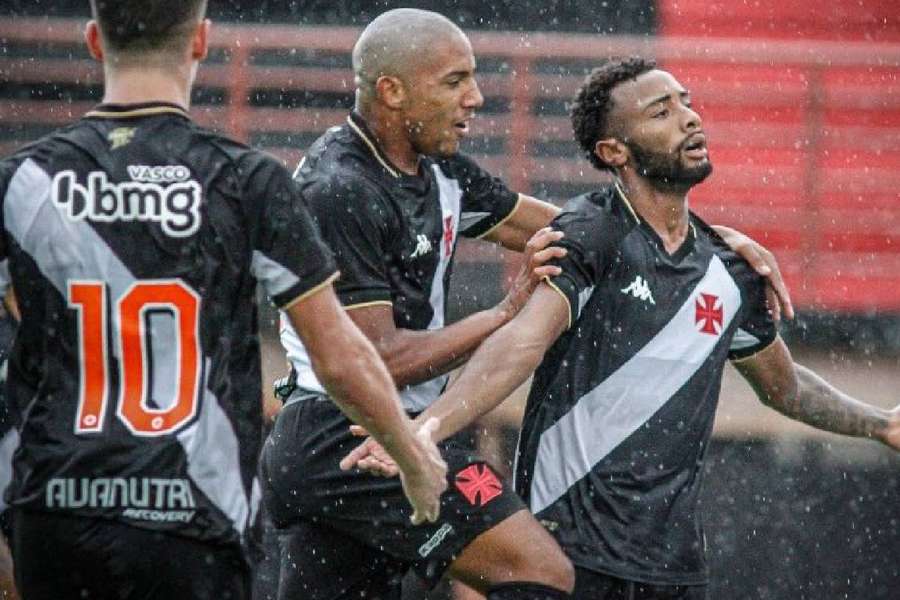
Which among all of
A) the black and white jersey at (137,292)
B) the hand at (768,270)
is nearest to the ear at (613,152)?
the hand at (768,270)

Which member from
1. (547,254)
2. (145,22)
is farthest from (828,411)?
(145,22)

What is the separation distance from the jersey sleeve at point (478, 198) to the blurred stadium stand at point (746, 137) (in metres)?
3.06

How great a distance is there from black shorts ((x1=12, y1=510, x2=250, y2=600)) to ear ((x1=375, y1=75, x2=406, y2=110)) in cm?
190

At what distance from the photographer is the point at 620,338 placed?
4848mm

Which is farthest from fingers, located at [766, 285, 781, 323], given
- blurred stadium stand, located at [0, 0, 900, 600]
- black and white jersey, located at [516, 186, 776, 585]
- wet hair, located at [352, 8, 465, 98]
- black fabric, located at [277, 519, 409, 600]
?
blurred stadium stand, located at [0, 0, 900, 600]

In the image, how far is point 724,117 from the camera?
11.7 meters

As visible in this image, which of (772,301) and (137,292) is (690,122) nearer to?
(772,301)

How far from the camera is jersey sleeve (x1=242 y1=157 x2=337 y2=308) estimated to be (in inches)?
133

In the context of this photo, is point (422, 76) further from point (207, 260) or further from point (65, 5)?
point (65, 5)

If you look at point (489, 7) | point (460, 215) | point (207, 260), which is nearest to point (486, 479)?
point (460, 215)

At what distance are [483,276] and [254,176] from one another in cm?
658

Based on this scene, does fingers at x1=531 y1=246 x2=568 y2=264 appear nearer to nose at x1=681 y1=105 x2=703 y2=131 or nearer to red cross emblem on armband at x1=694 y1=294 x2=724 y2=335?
red cross emblem on armband at x1=694 y1=294 x2=724 y2=335

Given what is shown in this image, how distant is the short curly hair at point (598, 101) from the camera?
5152mm

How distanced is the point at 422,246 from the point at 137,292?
166cm
